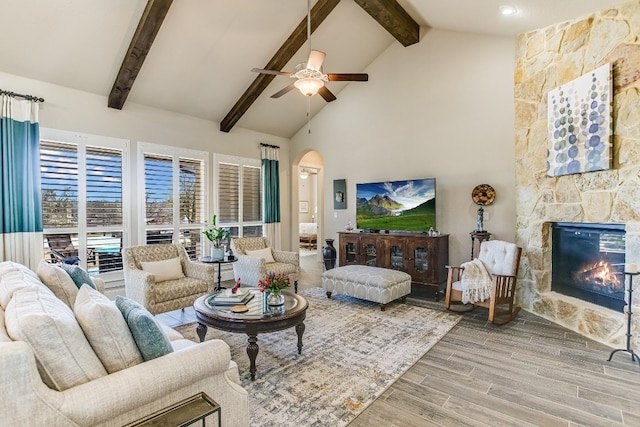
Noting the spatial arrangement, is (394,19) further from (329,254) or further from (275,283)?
(275,283)

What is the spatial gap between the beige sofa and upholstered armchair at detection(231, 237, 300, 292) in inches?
125

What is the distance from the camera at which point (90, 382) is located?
1.41m

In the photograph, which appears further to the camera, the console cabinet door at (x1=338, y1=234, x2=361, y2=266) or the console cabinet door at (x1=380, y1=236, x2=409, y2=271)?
the console cabinet door at (x1=338, y1=234, x2=361, y2=266)

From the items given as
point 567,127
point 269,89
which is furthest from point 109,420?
point 269,89

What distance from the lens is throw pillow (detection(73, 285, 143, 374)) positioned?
1540 millimetres

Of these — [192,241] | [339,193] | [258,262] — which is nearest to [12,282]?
[258,262]

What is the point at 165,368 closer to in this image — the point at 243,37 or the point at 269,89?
the point at 243,37

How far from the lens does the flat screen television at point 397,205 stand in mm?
5484

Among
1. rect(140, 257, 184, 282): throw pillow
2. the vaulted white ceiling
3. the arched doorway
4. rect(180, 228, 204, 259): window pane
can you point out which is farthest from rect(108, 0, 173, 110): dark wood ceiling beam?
the arched doorway

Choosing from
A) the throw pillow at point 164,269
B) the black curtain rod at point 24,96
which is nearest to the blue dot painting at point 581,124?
the throw pillow at point 164,269

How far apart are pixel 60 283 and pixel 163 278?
71.5 inches

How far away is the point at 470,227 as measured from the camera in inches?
212

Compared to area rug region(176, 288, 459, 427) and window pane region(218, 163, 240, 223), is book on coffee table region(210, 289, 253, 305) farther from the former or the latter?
window pane region(218, 163, 240, 223)

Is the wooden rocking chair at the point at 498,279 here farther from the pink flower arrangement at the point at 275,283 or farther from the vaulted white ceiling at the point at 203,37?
the vaulted white ceiling at the point at 203,37
